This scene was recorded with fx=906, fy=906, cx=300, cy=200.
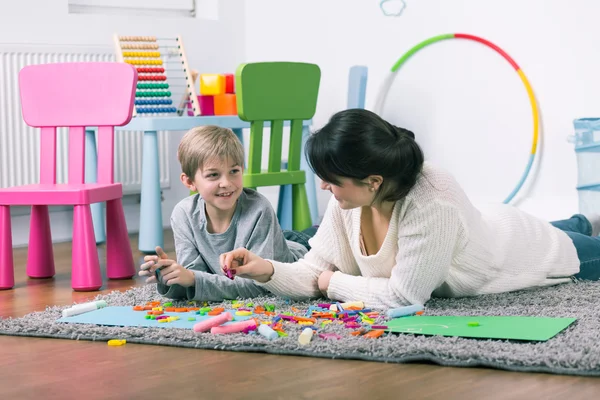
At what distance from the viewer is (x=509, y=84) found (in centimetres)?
342

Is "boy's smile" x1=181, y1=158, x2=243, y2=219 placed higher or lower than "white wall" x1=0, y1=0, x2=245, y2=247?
lower

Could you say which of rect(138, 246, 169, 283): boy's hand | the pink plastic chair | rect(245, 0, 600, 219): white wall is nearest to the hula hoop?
rect(245, 0, 600, 219): white wall

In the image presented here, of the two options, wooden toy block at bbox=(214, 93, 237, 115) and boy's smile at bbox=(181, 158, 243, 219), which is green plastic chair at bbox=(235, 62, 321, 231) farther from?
boy's smile at bbox=(181, 158, 243, 219)

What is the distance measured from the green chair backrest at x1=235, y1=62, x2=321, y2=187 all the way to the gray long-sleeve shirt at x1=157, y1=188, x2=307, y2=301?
61 cm

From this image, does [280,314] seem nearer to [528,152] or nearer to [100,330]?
[100,330]

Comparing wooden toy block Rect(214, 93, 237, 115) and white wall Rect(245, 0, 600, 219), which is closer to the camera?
white wall Rect(245, 0, 600, 219)

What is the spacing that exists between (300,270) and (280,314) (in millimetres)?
191

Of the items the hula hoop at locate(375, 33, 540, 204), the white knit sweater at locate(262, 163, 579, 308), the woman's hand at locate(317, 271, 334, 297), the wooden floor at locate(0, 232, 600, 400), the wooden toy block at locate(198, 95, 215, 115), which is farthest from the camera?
the wooden toy block at locate(198, 95, 215, 115)

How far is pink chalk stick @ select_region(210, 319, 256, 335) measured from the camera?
5.90 ft

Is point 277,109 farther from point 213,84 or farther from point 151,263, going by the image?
point 151,263

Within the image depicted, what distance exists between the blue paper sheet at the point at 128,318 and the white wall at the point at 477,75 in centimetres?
176

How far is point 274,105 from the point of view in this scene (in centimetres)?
293

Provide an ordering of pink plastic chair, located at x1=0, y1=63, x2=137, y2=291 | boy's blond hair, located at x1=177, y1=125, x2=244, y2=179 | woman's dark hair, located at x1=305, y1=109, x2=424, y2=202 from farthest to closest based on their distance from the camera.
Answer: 1. pink plastic chair, located at x1=0, y1=63, x2=137, y2=291
2. boy's blond hair, located at x1=177, y1=125, x2=244, y2=179
3. woman's dark hair, located at x1=305, y1=109, x2=424, y2=202

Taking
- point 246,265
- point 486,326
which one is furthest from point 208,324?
point 486,326
